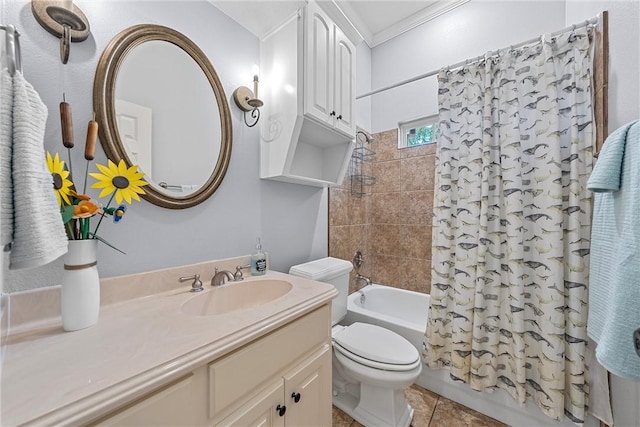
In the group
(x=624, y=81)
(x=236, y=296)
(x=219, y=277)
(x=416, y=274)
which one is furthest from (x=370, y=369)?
(x=624, y=81)

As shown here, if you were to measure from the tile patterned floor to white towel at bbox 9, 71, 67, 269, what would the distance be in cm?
158

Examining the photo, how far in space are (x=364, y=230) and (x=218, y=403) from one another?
77.4 inches

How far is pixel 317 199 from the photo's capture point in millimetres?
1802

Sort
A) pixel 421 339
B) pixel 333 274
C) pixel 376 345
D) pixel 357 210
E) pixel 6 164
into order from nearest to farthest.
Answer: pixel 6 164 < pixel 376 345 < pixel 333 274 < pixel 421 339 < pixel 357 210

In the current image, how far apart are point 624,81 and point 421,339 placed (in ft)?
5.61

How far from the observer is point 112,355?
550 millimetres

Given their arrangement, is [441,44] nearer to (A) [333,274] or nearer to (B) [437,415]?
(A) [333,274]

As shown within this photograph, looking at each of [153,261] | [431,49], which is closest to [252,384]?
[153,261]

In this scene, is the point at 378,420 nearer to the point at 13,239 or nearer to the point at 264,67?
the point at 13,239

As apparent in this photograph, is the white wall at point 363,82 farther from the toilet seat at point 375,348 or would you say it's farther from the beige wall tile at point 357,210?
the toilet seat at point 375,348

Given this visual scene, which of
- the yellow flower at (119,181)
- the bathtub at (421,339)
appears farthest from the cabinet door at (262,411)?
the bathtub at (421,339)

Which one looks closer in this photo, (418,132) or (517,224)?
(517,224)

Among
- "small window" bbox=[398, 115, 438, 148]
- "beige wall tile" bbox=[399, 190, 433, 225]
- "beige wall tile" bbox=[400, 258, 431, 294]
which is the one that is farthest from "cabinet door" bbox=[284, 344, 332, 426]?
"small window" bbox=[398, 115, 438, 148]

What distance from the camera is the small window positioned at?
220cm
